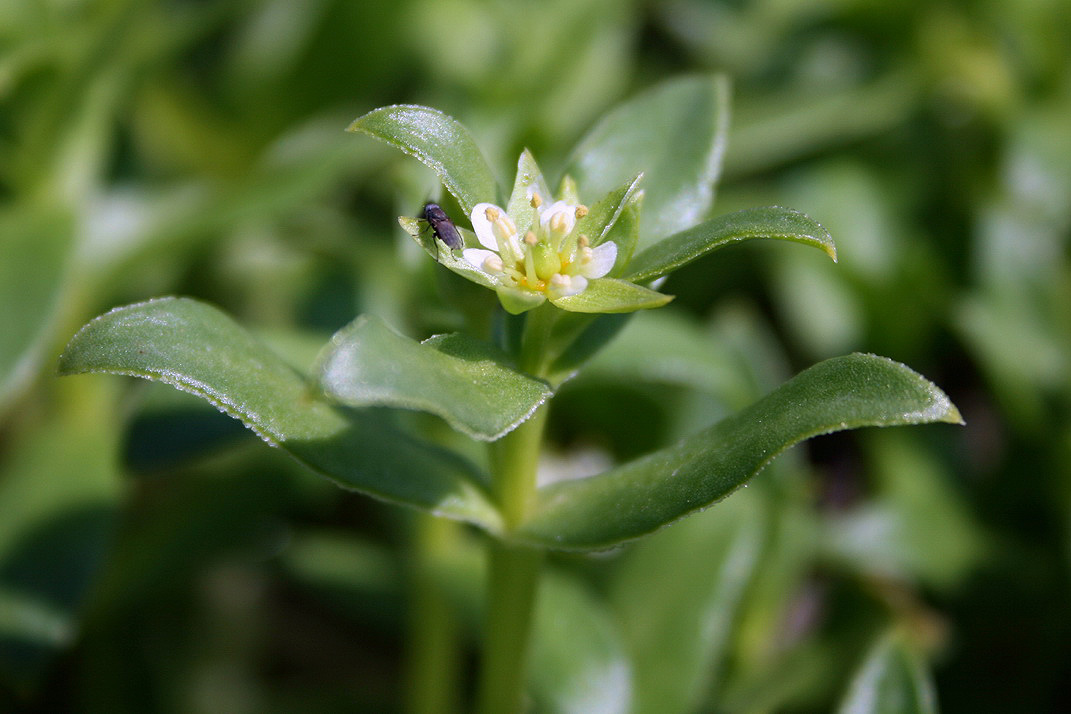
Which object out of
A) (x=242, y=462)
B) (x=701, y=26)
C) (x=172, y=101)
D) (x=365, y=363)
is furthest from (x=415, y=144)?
(x=701, y=26)

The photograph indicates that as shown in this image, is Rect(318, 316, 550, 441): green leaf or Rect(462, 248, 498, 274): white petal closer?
Rect(318, 316, 550, 441): green leaf

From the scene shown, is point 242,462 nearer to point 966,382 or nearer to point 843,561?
point 843,561

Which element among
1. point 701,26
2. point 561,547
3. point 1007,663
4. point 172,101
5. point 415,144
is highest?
point 701,26

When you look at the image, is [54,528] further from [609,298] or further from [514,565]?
[609,298]

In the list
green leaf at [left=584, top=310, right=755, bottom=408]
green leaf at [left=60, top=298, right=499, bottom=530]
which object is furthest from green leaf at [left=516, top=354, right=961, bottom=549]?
green leaf at [left=584, top=310, right=755, bottom=408]

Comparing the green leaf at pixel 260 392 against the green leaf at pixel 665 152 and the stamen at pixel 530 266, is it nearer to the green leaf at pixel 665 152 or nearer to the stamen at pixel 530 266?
the stamen at pixel 530 266

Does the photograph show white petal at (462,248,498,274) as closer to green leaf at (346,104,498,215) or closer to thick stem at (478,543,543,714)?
green leaf at (346,104,498,215)
